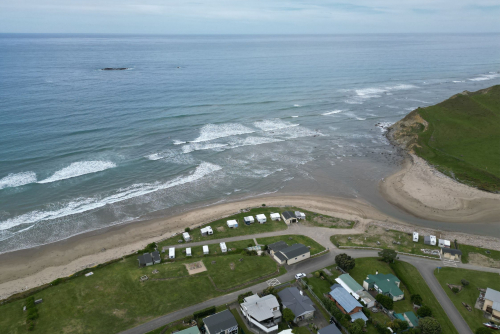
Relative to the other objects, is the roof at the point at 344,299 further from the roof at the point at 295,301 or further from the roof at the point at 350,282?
the roof at the point at 295,301

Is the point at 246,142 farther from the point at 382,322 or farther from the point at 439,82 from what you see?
the point at 439,82

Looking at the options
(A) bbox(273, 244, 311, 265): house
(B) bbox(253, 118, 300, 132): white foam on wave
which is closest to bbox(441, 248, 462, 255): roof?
(A) bbox(273, 244, 311, 265): house

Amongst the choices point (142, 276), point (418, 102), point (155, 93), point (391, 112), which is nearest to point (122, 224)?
point (142, 276)

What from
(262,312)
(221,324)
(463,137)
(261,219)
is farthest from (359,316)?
(463,137)

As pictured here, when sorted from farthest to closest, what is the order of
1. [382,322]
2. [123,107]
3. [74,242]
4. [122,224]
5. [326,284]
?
[123,107] < [122,224] < [74,242] < [326,284] < [382,322]

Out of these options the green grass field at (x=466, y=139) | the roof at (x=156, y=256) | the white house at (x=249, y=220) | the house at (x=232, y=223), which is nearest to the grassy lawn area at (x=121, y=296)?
the roof at (x=156, y=256)

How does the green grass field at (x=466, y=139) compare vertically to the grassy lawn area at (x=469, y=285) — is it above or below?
above
